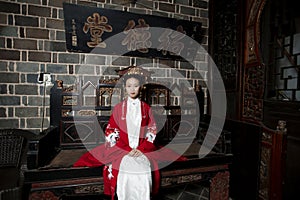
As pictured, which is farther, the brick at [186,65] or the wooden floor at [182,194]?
the brick at [186,65]

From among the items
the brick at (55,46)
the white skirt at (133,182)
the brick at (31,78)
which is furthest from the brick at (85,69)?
the white skirt at (133,182)

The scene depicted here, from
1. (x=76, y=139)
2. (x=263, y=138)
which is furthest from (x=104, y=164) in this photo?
(x=263, y=138)

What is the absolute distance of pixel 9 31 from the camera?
2.63 metres

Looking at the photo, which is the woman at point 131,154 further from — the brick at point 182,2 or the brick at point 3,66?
the brick at point 182,2

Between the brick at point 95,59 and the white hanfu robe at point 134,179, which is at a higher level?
the brick at point 95,59

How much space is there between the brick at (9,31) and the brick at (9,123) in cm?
103

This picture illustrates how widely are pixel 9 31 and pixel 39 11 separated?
16.9 inches

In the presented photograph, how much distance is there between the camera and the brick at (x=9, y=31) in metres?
2.61

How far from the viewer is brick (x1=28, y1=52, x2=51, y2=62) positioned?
2721 mm

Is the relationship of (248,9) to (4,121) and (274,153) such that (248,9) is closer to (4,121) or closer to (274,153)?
(274,153)

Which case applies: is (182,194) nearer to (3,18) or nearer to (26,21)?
(26,21)

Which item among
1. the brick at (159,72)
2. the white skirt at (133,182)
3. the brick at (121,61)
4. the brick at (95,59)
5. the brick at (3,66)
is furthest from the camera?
the brick at (159,72)

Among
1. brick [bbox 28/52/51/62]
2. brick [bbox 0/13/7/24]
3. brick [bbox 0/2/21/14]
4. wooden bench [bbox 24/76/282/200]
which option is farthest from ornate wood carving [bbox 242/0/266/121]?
brick [bbox 0/13/7/24]

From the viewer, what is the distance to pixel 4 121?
2.68 metres
